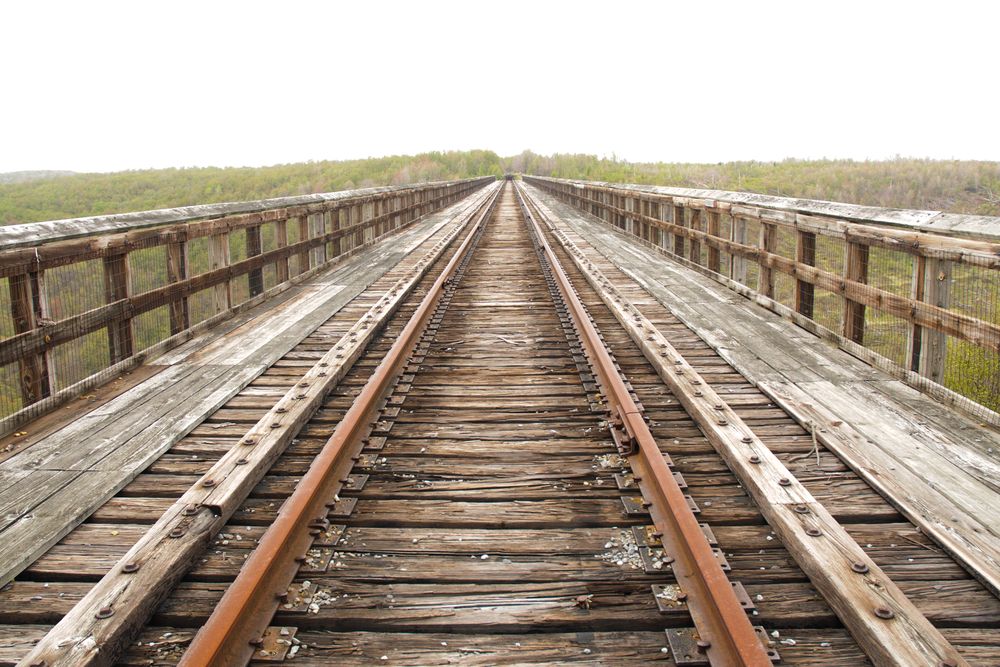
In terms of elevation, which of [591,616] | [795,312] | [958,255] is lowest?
[591,616]

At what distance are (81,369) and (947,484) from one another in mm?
6252

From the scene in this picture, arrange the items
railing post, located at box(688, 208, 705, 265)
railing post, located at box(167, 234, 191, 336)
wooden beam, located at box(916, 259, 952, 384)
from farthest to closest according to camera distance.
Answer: railing post, located at box(688, 208, 705, 265)
railing post, located at box(167, 234, 191, 336)
wooden beam, located at box(916, 259, 952, 384)

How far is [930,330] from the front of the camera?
4.75 metres

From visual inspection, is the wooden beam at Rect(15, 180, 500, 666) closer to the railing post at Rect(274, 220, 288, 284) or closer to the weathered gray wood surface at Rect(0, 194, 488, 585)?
the weathered gray wood surface at Rect(0, 194, 488, 585)

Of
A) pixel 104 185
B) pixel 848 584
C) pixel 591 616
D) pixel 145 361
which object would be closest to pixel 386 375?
pixel 145 361

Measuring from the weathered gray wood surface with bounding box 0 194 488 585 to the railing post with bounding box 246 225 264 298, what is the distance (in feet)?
3.01

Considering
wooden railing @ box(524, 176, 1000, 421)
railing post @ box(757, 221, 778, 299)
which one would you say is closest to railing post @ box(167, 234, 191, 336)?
wooden railing @ box(524, 176, 1000, 421)

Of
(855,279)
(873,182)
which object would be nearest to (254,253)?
(855,279)

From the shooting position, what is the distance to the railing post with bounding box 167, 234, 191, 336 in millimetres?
6137

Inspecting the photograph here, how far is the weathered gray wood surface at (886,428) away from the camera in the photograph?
3.05 metres

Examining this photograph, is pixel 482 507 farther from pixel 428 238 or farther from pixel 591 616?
pixel 428 238

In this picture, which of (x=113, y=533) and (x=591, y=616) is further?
(x=113, y=533)

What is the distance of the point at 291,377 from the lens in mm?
5219

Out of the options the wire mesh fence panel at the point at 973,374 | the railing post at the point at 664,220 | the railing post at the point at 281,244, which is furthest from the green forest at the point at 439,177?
the railing post at the point at 664,220
